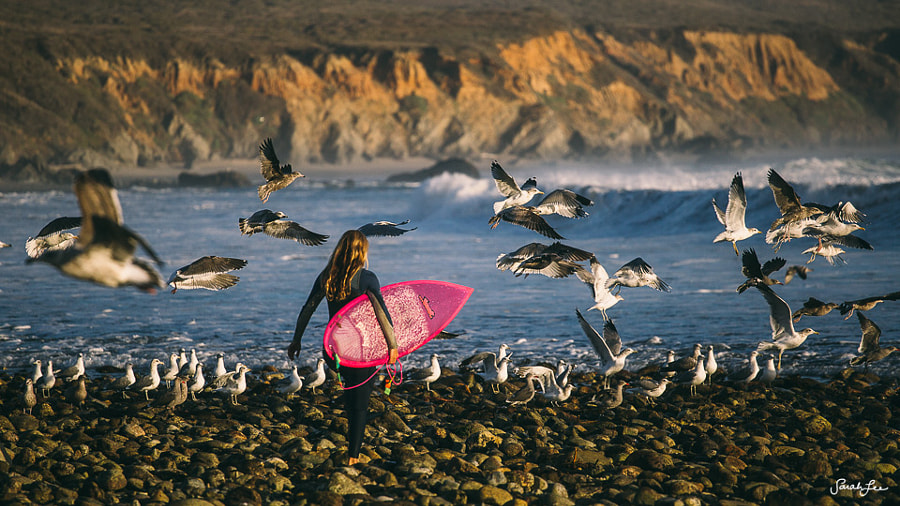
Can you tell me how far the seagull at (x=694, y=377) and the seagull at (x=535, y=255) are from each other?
5.45 feet

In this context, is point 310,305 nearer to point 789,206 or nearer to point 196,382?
point 196,382

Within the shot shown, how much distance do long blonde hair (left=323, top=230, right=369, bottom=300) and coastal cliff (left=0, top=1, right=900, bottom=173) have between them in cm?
8746

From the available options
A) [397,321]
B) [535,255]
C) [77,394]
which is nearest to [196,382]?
[77,394]

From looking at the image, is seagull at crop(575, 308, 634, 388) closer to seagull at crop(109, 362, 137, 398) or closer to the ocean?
the ocean

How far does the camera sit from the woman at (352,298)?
620 centimetres

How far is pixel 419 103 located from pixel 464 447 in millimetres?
106037

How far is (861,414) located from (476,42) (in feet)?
387

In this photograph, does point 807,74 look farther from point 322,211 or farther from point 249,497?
point 249,497

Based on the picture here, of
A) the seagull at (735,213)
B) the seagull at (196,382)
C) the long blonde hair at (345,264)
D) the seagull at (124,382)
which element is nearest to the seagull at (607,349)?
the seagull at (735,213)

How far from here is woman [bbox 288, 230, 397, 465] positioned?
6.20 m

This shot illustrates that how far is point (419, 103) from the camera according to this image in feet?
364

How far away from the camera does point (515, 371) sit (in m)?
9.52

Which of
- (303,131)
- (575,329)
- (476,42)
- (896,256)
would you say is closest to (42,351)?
(575,329)
